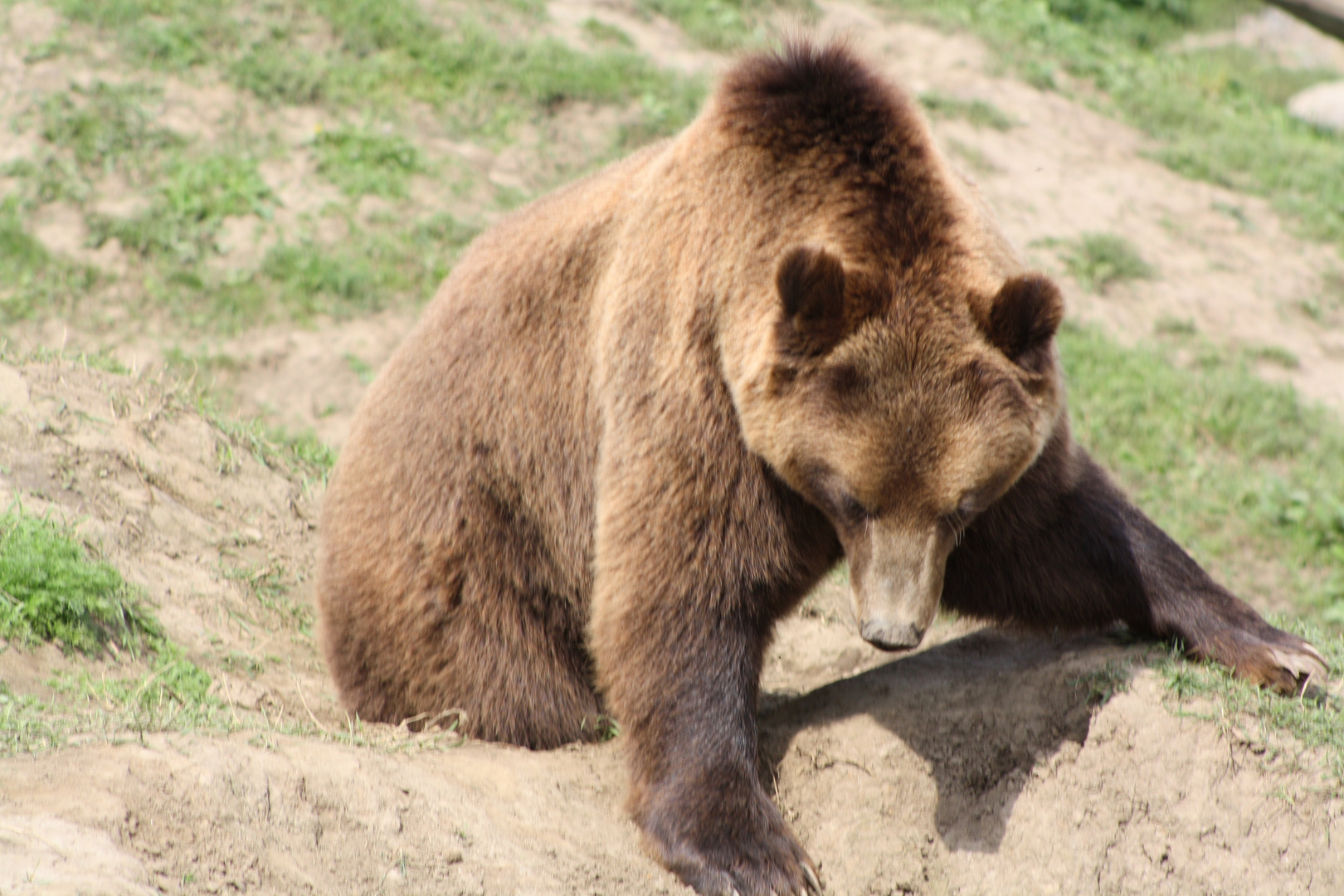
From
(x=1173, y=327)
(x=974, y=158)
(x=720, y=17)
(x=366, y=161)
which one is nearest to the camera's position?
(x=1173, y=327)

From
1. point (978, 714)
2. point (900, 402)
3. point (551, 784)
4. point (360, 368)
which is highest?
point (900, 402)

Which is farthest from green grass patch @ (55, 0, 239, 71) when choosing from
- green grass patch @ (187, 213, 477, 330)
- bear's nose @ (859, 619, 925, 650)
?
bear's nose @ (859, 619, 925, 650)

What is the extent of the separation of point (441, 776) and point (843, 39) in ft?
8.88

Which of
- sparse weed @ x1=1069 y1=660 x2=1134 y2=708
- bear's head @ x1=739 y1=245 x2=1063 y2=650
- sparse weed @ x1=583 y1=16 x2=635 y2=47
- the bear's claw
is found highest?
bear's head @ x1=739 y1=245 x2=1063 y2=650

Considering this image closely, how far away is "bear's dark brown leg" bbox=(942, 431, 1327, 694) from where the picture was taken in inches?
172

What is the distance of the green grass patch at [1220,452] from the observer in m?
8.30

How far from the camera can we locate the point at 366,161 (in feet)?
33.3

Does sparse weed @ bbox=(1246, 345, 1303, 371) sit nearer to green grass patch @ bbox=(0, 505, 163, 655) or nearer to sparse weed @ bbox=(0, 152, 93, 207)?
green grass patch @ bbox=(0, 505, 163, 655)

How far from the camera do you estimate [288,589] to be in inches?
236

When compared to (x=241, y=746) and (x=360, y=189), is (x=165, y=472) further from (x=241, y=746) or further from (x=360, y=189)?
(x=360, y=189)

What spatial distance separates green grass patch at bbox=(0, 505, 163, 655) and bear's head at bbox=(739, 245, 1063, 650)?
103 inches

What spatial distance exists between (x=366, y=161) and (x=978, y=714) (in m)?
7.37

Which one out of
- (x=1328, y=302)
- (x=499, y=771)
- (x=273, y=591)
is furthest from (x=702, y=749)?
(x=1328, y=302)

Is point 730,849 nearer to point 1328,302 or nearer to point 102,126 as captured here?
point 102,126
